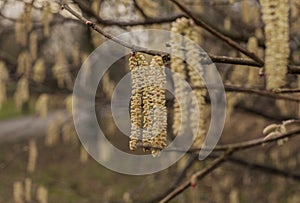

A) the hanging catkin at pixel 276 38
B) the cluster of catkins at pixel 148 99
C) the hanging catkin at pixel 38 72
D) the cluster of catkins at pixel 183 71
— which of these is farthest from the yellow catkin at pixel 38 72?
the hanging catkin at pixel 276 38

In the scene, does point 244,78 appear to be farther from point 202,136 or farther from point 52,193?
point 52,193

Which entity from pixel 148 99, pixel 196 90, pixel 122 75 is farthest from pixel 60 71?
pixel 148 99

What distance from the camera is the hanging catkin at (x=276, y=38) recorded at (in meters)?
1.12

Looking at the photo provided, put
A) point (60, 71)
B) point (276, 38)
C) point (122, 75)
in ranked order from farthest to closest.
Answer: point (122, 75) → point (60, 71) → point (276, 38)

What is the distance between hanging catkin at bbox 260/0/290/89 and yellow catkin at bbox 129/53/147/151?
0.87 feet

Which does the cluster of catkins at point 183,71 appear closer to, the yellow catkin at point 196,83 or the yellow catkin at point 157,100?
the yellow catkin at point 196,83

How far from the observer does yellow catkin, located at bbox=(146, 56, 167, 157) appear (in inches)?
45.4

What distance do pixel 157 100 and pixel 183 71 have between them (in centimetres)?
33

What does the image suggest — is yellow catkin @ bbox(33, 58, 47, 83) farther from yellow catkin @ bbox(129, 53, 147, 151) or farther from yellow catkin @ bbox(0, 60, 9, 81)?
yellow catkin @ bbox(129, 53, 147, 151)

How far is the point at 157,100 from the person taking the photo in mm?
1162

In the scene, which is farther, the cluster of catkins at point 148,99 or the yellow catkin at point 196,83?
the yellow catkin at point 196,83

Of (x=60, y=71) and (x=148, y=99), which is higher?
(x=60, y=71)

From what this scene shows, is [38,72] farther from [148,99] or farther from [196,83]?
[148,99]

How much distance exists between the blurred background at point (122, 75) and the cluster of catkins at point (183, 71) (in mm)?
311
